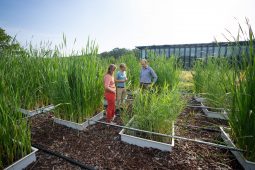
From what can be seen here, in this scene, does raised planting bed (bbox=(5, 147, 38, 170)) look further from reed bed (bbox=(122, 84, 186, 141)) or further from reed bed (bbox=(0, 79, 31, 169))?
reed bed (bbox=(122, 84, 186, 141))

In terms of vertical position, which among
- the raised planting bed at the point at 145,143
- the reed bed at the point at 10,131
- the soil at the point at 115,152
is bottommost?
the soil at the point at 115,152

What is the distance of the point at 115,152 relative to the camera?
2408 mm

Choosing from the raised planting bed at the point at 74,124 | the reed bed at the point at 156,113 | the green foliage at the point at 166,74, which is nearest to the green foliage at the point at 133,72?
the green foliage at the point at 166,74

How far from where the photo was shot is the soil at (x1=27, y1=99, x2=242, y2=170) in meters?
2.13

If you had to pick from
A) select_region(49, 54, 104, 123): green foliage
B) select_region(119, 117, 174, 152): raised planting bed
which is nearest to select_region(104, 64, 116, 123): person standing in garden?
select_region(49, 54, 104, 123): green foliage

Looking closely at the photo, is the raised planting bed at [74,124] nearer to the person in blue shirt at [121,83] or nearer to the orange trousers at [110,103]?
the orange trousers at [110,103]

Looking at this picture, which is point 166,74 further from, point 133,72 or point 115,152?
point 115,152

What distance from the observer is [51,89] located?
10.4ft

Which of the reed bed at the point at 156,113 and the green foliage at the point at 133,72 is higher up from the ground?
the green foliage at the point at 133,72

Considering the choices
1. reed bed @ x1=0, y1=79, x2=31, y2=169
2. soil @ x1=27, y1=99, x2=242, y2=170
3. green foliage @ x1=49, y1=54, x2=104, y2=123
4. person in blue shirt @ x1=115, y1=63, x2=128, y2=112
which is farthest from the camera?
person in blue shirt @ x1=115, y1=63, x2=128, y2=112

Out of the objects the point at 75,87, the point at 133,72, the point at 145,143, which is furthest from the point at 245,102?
the point at 133,72

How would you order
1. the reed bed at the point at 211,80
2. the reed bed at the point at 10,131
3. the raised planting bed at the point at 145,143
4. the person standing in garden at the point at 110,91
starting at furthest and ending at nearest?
the reed bed at the point at 211,80, the person standing in garden at the point at 110,91, the raised planting bed at the point at 145,143, the reed bed at the point at 10,131

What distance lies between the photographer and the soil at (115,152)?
2.13 meters

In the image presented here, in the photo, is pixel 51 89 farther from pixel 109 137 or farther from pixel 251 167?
pixel 251 167
